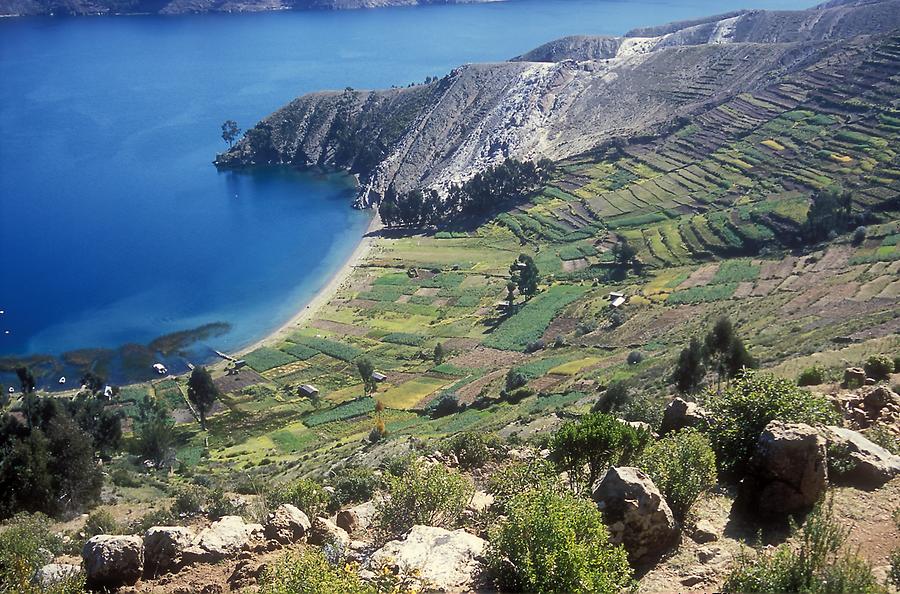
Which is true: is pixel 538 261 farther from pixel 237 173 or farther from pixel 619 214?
pixel 237 173

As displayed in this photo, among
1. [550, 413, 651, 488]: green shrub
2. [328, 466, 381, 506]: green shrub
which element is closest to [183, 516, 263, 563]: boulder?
[328, 466, 381, 506]: green shrub

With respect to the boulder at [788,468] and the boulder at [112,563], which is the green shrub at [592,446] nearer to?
the boulder at [788,468]

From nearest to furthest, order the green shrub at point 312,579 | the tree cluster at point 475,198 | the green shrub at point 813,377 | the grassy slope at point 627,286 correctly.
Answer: the green shrub at point 312,579
the green shrub at point 813,377
the grassy slope at point 627,286
the tree cluster at point 475,198

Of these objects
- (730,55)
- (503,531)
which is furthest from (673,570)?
(730,55)

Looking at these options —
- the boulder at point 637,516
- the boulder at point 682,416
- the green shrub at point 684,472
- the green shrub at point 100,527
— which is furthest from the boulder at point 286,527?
the boulder at point 682,416

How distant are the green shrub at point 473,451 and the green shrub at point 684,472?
929 centimetres

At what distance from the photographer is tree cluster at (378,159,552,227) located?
11912cm

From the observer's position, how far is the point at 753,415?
754 inches

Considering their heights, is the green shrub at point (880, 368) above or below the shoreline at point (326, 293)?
above

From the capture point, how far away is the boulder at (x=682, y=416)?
23031 millimetres

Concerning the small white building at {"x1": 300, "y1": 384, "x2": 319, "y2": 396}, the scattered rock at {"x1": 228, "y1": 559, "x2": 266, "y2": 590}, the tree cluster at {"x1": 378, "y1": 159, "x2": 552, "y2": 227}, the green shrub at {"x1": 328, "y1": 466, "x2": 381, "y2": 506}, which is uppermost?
the scattered rock at {"x1": 228, "y1": 559, "x2": 266, "y2": 590}

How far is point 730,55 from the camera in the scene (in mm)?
135500

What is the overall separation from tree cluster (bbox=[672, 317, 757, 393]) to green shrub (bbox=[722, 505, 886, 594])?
26.8 meters

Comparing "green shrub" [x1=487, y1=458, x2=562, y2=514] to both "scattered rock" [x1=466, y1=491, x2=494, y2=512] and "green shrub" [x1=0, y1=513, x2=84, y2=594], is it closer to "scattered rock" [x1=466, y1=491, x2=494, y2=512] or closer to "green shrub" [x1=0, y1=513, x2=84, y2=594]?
"scattered rock" [x1=466, y1=491, x2=494, y2=512]
